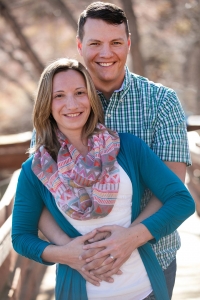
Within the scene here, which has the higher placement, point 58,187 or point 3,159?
point 58,187

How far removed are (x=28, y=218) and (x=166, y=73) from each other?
1414 cm

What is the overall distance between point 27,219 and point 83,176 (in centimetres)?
28

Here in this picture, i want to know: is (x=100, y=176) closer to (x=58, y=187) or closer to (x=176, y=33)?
(x=58, y=187)

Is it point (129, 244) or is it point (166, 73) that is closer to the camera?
point (129, 244)

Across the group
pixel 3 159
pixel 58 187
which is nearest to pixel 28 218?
pixel 58 187

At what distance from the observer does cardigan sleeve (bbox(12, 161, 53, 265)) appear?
2180 millimetres

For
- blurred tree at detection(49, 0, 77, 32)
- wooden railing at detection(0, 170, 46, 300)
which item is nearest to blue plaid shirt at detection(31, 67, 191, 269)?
wooden railing at detection(0, 170, 46, 300)

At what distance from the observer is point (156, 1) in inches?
513

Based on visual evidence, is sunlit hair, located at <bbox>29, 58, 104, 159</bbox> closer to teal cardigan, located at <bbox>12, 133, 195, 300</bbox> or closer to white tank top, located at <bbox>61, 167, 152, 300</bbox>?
teal cardigan, located at <bbox>12, 133, 195, 300</bbox>

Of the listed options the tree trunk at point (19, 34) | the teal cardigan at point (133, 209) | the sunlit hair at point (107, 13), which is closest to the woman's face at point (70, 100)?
Answer: the teal cardigan at point (133, 209)

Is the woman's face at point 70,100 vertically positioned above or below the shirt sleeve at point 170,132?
above

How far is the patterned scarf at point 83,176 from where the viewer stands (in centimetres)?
209

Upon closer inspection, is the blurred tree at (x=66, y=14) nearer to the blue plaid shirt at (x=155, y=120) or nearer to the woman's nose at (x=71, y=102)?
the blue plaid shirt at (x=155, y=120)

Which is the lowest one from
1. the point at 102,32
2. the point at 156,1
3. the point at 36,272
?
the point at 36,272
